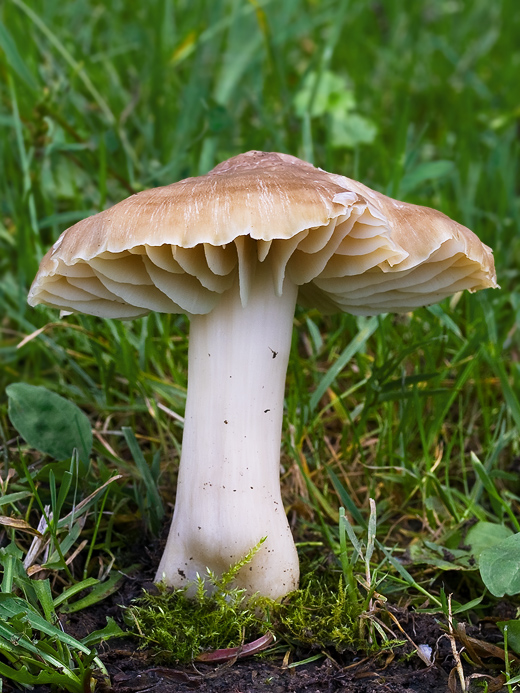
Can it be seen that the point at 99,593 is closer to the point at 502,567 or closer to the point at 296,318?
the point at 502,567

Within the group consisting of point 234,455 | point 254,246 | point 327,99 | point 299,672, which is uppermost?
point 327,99

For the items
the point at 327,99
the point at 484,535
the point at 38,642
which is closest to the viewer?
the point at 38,642

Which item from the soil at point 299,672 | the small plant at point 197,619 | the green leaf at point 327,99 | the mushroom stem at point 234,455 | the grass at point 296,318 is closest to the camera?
the soil at point 299,672

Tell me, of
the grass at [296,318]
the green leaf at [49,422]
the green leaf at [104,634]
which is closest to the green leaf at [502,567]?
the grass at [296,318]

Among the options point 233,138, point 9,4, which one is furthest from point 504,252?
point 9,4

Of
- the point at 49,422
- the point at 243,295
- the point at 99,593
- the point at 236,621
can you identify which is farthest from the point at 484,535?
the point at 49,422

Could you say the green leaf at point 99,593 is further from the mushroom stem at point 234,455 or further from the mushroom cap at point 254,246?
the mushroom cap at point 254,246

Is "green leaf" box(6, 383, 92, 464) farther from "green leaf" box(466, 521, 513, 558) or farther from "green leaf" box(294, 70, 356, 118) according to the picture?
"green leaf" box(294, 70, 356, 118)
